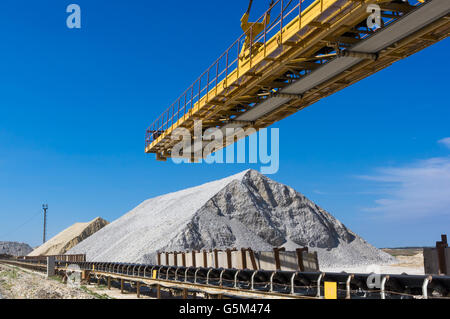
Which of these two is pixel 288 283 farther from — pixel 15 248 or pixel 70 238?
pixel 15 248

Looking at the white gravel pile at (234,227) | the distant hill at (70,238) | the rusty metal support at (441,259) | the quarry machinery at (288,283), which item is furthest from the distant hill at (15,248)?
the rusty metal support at (441,259)

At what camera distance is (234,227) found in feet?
115

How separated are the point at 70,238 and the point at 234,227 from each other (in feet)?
132

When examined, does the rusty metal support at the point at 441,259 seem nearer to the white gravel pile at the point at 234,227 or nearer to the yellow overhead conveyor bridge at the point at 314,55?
the yellow overhead conveyor bridge at the point at 314,55

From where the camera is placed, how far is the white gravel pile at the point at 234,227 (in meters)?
32.2

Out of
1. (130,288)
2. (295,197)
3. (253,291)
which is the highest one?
(295,197)

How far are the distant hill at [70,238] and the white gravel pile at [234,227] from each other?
2354 centimetres

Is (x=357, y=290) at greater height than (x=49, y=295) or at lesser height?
greater

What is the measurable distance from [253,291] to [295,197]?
109 feet

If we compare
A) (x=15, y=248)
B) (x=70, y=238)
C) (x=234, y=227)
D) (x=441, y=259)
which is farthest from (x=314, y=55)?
(x=15, y=248)
